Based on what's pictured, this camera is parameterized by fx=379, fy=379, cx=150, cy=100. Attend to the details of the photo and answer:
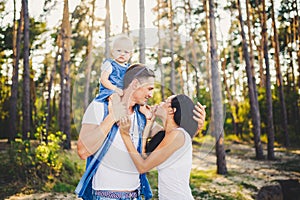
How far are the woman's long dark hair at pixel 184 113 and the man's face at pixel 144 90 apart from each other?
7.0 inches

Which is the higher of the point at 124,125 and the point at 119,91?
the point at 119,91

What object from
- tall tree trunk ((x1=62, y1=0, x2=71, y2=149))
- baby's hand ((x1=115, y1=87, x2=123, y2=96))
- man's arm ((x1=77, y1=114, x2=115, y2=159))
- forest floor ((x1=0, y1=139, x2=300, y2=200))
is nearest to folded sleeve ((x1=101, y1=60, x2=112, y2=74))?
baby's hand ((x1=115, y1=87, x2=123, y2=96))

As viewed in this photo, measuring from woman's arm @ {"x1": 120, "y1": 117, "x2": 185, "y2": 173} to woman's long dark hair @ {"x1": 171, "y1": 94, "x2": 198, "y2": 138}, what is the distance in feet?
0.17

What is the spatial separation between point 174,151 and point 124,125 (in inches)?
10.8

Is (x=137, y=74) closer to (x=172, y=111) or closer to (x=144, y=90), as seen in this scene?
(x=144, y=90)

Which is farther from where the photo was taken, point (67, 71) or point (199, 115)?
point (67, 71)

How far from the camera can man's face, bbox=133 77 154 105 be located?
1.39 metres

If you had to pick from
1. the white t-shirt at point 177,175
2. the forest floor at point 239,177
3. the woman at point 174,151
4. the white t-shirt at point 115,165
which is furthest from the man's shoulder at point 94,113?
the forest floor at point 239,177

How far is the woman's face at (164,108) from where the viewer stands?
156cm

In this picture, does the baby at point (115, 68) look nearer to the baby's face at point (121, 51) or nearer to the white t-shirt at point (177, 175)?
the baby's face at point (121, 51)

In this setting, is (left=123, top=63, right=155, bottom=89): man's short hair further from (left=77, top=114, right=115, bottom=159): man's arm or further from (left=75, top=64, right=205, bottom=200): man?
(left=77, top=114, right=115, bottom=159): man's arm

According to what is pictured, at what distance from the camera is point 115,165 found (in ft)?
4.72

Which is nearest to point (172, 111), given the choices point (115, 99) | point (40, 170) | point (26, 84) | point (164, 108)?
point (164, 108)

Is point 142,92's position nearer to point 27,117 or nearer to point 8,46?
point 27,117
